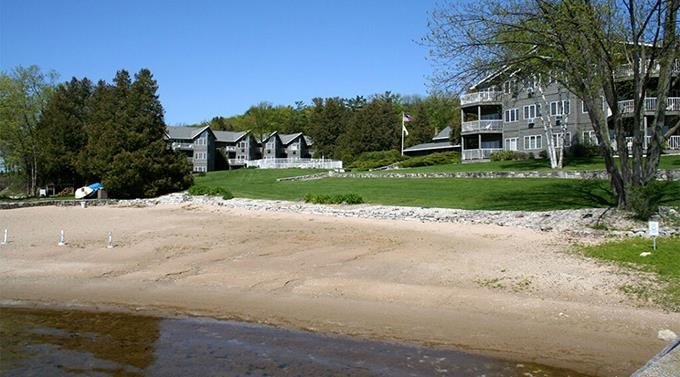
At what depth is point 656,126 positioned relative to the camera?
2045 cm

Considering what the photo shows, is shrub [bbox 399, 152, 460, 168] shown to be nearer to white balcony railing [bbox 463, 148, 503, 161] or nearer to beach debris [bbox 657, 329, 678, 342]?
white balcony railing [bbox 463, 148, 503, 161]

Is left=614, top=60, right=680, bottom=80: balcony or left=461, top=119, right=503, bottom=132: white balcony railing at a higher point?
left=461, top=119, right=503, bottom=132: white balcony railing

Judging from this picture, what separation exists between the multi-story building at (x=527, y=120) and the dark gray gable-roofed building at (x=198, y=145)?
48.3 m

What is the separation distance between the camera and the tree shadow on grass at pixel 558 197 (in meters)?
23.4

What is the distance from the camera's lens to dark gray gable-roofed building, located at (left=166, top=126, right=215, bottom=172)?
95125mm

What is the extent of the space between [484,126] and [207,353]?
52280 mm

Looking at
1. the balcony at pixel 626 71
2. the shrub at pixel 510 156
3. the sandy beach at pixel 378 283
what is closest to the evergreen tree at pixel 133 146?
the sandy beach at pixel 378 283

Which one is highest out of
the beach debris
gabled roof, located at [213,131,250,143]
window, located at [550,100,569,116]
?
gabled roof, located at [213,131,250,143]

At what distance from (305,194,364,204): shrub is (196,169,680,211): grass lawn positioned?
32.2 inches

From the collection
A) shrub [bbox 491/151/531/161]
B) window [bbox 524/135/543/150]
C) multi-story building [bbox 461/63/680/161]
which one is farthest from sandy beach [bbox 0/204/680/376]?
window [bbox 524/135/543/150]

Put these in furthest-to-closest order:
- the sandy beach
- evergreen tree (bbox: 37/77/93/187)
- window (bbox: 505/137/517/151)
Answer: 1. window (bbox: 505/137/517/151)
2. evergreen tree (bbox: 37/77/93/187)
3. the sandy beach

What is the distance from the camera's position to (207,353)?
8.90 metres

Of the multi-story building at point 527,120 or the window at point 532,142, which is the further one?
the window at point 532,142

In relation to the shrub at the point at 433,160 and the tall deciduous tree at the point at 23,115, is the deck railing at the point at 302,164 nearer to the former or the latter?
the shrub at the point at 433,160
